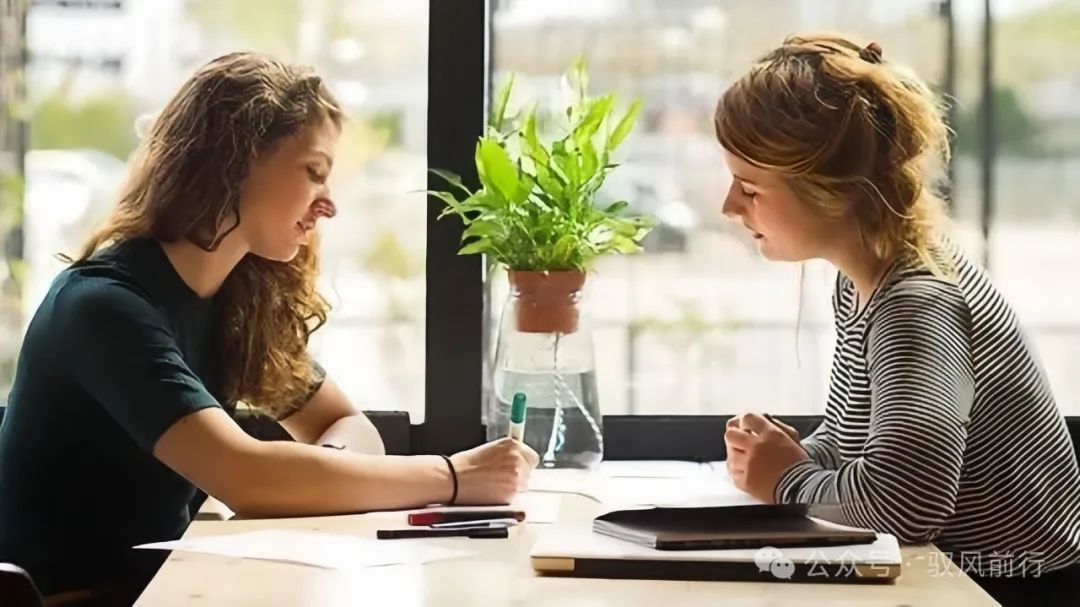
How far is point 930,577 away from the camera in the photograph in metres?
1.36

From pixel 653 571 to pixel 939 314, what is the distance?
1.61ft

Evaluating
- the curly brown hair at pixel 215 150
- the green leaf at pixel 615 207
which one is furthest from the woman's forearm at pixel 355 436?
the green leaf at pixel 615 207

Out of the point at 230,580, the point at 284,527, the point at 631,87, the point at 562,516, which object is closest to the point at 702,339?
the point at 631,87

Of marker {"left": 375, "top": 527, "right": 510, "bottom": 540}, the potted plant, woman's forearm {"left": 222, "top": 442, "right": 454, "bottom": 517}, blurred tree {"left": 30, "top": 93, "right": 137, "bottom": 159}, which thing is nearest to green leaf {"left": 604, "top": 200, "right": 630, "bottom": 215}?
the potted plant

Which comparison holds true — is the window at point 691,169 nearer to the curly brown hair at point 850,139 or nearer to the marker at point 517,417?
the marker at point 517,417

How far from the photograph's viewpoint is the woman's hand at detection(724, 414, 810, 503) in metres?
1.68

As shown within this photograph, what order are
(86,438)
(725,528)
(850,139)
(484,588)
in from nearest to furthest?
(484,588), (725,528), (850,139), (86,438)

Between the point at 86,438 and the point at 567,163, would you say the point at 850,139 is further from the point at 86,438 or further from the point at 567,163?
the point at 86,438

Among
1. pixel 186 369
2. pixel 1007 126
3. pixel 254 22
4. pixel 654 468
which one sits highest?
pixel 254 22

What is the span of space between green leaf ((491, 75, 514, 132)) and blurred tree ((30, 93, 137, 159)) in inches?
24.2

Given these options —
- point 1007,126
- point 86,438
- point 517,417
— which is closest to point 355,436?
point 517,417

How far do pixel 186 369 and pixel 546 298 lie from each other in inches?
22.6

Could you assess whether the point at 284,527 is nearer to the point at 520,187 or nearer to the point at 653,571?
the point at 653,571

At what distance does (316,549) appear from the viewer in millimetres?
1451
